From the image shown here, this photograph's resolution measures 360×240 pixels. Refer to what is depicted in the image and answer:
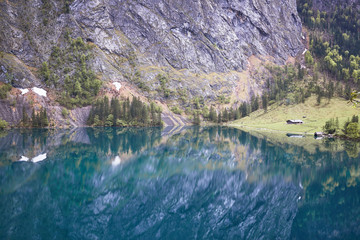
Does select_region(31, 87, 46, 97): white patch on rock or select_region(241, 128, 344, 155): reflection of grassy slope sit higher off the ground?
select_region(31, 87, 46, 97): white patch on rock

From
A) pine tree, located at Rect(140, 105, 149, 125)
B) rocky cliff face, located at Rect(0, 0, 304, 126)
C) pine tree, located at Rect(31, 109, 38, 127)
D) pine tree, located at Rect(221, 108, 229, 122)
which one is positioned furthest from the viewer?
pine tree, located at Rect(221, 108, 229, 122)

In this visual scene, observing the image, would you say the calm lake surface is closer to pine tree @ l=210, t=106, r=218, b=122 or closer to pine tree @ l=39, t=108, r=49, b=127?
pine tree @ l=39, t=108, r=49, b=127

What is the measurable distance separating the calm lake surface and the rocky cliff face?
10679 centimetres

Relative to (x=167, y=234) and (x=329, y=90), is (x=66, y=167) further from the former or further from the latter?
(x=329, y=90)

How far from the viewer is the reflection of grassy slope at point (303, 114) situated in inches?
4050

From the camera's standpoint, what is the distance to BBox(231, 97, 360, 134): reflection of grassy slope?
102875 mm

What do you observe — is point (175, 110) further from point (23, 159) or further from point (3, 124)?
point (23, 159)

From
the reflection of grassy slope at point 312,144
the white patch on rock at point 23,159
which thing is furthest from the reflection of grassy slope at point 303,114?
the white patch on rock at point 23,159

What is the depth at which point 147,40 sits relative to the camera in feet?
548

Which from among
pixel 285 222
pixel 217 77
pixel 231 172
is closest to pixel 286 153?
pixel 231 172

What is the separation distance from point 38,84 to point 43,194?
115 meters

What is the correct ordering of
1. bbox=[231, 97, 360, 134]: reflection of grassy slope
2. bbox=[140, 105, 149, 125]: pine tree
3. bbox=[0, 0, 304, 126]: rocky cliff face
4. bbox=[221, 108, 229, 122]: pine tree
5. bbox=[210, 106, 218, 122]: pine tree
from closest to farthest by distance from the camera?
bbox=[231, 97, 360, 134]: reflection of grassy slope
bbox=[140, 105, 149, 125]: pine tree
bbox=[0, 0, 304, 126]: rocky cliff face
bbox=[210, 106, 218, 122]: pine tree
bbox=[221, 108, 229, 122]: pine tree

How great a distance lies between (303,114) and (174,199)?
121 m

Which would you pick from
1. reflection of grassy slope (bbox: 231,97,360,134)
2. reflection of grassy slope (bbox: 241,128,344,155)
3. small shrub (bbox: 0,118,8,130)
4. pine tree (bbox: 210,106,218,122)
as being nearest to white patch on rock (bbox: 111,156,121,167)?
reflection of grassy slope (bbox: 241,128,344,155)
